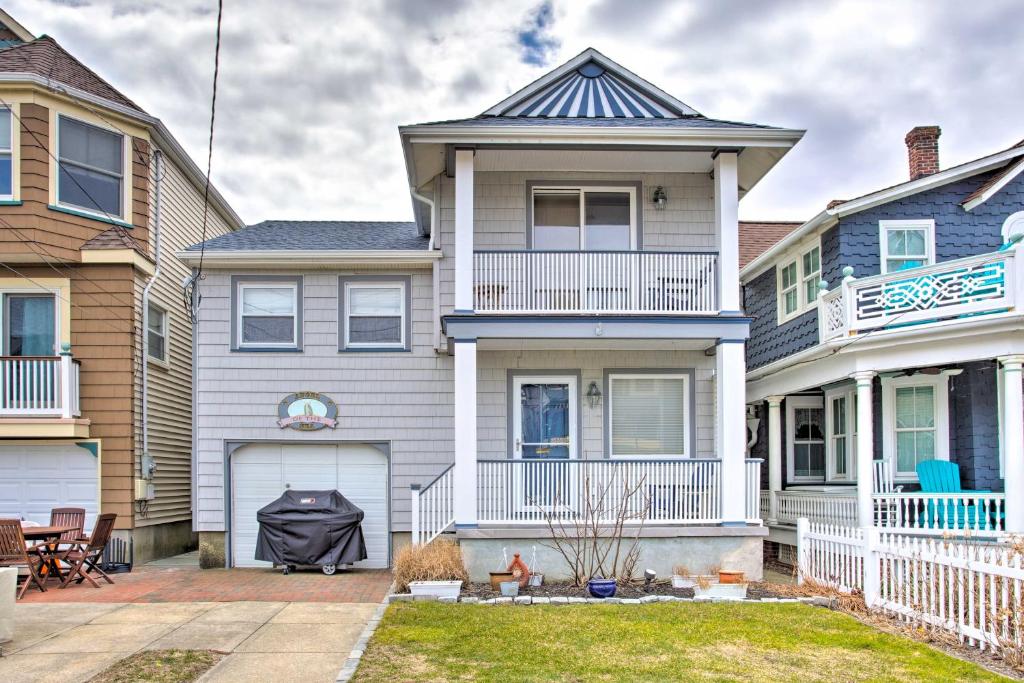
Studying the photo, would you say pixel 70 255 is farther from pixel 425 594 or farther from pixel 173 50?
pixel 425 594

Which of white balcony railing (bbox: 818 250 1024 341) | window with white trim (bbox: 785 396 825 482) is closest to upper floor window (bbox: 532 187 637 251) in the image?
white balcony railing (bbox: 818 250 1024 341)

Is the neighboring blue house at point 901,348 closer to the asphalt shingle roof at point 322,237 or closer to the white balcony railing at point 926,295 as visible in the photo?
the white balcony railing at point 926,295

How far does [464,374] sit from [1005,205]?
31.3 feet

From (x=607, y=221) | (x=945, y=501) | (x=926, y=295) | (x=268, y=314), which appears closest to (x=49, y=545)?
(x=268, y=314)

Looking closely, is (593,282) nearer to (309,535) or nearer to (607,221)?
(607,221)

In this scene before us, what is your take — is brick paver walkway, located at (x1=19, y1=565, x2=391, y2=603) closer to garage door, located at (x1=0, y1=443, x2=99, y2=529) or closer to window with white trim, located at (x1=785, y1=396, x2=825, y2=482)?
garage door, located at (x1=0, y1=443, x2=99, y2=529)

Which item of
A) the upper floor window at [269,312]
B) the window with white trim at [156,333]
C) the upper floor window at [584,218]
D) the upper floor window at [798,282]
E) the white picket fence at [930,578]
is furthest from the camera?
the window with white trim at [156,333]

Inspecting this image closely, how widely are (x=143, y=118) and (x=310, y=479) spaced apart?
22.2ft

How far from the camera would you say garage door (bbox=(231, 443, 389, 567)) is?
14773mm

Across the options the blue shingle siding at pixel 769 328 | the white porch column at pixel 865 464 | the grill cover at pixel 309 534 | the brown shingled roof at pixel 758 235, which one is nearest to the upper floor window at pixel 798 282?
the blue shingle siding at pixel 769 328

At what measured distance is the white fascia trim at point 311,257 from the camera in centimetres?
1446

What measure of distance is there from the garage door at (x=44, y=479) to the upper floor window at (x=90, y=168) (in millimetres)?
4025

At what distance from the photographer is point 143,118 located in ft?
49.9

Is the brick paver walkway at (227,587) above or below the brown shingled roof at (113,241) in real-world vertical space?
below
